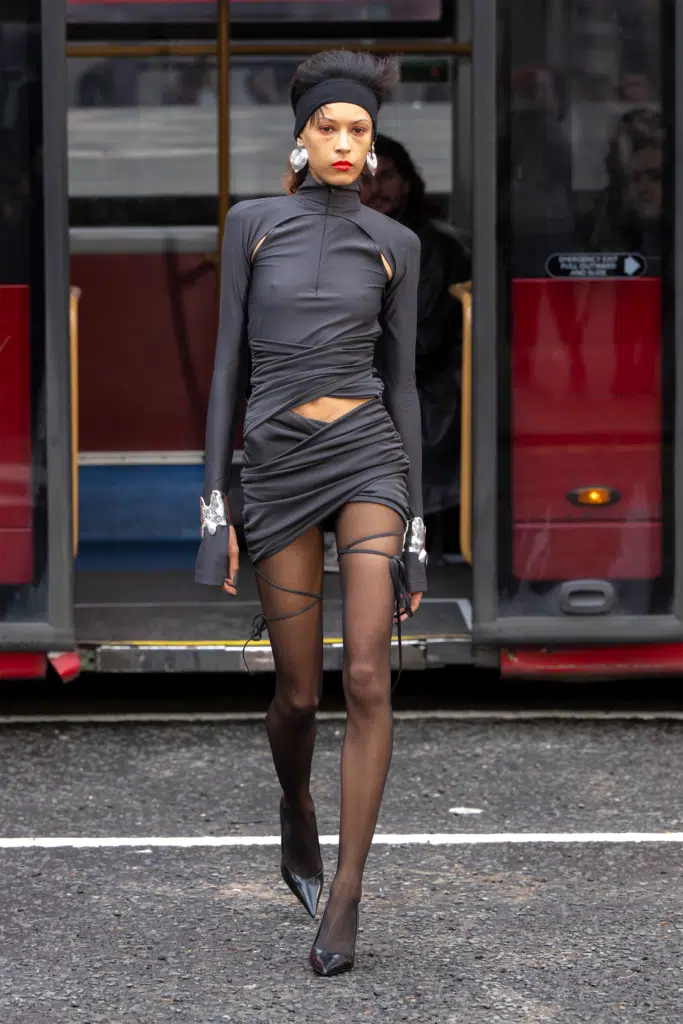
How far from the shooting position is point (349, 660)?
4184 mm

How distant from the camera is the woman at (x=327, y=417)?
419 centimetres

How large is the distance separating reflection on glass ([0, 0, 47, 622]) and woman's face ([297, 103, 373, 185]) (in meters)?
2.31

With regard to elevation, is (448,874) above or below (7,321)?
below

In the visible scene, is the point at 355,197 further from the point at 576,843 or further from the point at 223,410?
the point at 576,843

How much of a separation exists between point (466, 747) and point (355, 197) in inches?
97.6

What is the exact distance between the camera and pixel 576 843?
5.16 meters

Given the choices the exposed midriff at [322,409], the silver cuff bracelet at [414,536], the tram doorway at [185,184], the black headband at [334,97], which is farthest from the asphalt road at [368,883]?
the tram doorway at [185,184]

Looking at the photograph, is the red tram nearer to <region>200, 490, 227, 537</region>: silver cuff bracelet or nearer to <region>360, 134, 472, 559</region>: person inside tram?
<region>360, 134, 472, 559</region>: person inside tram

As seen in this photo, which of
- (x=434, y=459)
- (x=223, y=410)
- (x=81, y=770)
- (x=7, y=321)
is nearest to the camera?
(x=223, y=410)

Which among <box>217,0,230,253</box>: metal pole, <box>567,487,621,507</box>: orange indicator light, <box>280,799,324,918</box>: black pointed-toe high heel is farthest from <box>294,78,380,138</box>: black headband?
<box>217,0,230,253</box>: metal pole

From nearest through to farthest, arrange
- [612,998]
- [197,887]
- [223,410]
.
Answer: [612,998] < [223,410] < [197,887]

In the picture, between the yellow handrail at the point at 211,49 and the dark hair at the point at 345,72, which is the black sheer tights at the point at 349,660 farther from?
the yellow handrail at the point at 211,49

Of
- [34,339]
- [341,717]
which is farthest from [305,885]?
[34,339]

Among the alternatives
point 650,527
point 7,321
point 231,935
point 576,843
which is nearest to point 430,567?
point 650,527
